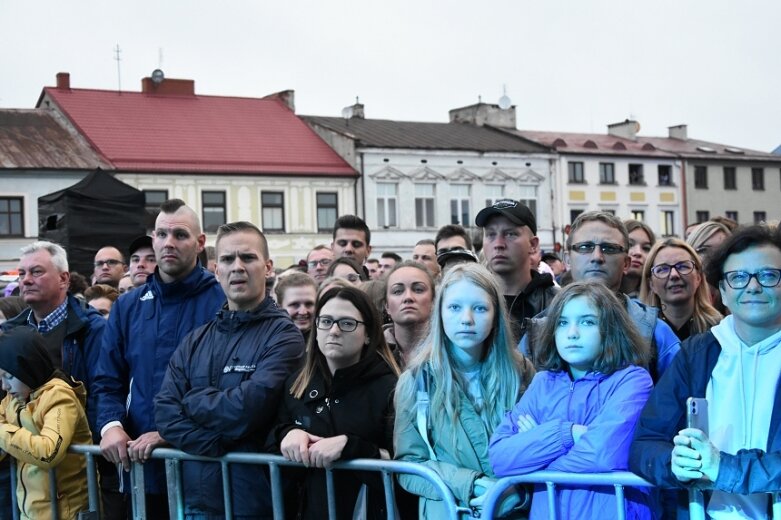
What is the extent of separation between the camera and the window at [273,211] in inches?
1620

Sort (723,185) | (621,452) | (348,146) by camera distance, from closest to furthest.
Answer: (621,452)
(348,146)
(723,185)

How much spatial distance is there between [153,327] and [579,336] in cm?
280

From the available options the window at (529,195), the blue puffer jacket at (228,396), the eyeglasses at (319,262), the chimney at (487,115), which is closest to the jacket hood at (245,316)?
the blue puffer jacket at (228,396)

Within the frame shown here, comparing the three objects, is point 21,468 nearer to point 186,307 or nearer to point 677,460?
point 186,307

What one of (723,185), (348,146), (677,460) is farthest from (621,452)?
(723,185)

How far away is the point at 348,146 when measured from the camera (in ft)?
141

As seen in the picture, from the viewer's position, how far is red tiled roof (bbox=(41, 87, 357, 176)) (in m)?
39.4

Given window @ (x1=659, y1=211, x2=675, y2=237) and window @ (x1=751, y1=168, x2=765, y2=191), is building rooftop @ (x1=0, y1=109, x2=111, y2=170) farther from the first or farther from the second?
window @ (x1=751, y1=168, x2=765, y2=191)

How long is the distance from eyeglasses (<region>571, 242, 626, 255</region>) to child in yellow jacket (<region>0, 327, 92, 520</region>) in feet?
10.4

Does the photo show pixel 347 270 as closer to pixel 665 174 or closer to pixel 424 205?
pixel 424 205

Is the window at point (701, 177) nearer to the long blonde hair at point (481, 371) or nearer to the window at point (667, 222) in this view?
the window at point (667, 222)

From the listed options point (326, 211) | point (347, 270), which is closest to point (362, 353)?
point (347, 270)

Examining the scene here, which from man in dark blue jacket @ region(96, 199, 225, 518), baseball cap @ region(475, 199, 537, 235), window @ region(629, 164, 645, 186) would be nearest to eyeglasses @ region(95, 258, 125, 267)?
man in dark blue jacket @ region(96, 199, 225, 518)

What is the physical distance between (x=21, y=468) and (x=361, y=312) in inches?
103
